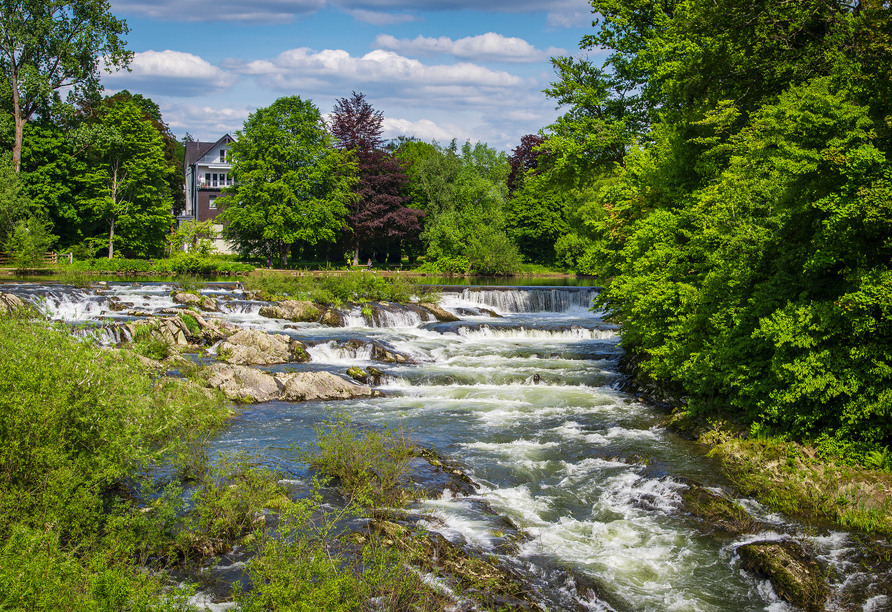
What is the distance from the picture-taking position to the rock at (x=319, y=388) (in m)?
16.6

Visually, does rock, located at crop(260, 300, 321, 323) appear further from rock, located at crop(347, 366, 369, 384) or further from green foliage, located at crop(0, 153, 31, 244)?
green foliage, located at crop(0, 153, 31, 244)

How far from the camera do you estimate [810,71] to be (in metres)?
14.1

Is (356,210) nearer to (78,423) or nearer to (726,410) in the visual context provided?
(726,410)

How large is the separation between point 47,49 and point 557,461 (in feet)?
150

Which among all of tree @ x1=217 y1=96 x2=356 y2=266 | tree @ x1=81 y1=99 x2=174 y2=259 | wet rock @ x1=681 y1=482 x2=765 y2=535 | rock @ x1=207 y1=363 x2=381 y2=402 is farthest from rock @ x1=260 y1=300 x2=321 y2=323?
tree @ x1=81 y1=99 x2=174 y2=259

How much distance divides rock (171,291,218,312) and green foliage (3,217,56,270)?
15.3 meters

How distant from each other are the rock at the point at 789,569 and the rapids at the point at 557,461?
0.14 m

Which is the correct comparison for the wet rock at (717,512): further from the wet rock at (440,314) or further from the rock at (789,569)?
the wet rock at (440,314)

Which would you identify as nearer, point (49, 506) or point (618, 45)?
point (49, 506)

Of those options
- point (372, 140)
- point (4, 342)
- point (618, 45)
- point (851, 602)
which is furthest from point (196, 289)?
point (372, 140)

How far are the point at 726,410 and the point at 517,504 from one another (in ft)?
17.9

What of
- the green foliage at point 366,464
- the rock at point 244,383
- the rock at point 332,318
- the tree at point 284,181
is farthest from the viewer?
the tree at point 284,181

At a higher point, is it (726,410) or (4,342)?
(4,342)

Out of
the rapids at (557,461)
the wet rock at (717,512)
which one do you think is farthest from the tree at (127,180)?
the wet rock at (717,512)
